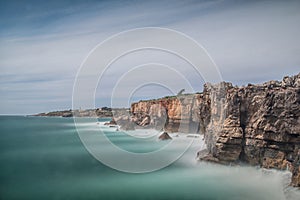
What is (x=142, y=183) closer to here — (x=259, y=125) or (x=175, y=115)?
(x=259, y=125)

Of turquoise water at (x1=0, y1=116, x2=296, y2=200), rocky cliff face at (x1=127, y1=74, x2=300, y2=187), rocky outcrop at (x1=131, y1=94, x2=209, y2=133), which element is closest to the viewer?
turquoise water at (x1=0, y1=116, x2=296, y2=200)

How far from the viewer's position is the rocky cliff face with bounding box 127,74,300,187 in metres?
17.2

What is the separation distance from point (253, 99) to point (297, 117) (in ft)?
10.7

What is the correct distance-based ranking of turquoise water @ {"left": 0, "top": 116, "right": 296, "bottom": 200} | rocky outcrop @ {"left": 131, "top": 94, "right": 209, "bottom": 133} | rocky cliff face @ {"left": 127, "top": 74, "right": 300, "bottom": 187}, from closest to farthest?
turquoise water @ {"left": 0, "top": 116, "right": 296, "bottom": 200} < rocky cliff face @ {"left": 127, "top": 74, "right": 300, "bottom": 187} < rocky outcrop @ {"left": 131, "top": 94, "right": 209, "bottom": 133}

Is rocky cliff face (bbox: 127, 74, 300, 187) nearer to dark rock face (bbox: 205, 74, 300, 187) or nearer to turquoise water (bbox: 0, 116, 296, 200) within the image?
dark rock face (bbox: 205, 74, 300, 187)

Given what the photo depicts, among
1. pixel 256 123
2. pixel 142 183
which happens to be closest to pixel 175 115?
pixel 256 123

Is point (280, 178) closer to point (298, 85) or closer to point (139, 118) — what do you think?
point (298, 85)

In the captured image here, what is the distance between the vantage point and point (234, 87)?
21.0 metres

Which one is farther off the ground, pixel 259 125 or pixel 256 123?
pixel 256 123

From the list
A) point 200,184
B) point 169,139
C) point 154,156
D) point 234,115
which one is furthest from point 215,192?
point 169,139

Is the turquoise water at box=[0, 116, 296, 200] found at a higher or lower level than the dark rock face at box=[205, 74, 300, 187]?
lower

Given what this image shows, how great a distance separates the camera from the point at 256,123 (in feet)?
61.0

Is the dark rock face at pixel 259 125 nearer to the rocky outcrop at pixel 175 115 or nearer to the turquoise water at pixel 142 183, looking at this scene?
the turquoise water at pixel 142 183

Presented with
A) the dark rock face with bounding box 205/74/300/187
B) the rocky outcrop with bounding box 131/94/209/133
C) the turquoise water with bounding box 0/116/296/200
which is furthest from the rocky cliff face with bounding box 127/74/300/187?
the rocky outcrop with bounding box 131/94/209/133
